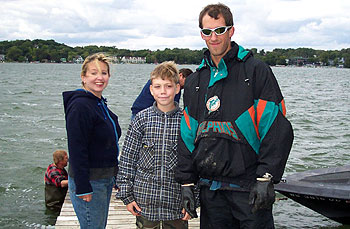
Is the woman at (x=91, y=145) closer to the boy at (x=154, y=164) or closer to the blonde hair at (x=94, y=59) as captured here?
the blonde hair at (x=94, y=59)

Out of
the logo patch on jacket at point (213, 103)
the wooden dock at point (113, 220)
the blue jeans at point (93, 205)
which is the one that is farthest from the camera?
the wooden dock at point (113, 220)

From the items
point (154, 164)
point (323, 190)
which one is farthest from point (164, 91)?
point (323, 190)

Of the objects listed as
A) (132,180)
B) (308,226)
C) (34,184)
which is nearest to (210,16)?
(132,180)

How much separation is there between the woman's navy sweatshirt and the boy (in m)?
0.14

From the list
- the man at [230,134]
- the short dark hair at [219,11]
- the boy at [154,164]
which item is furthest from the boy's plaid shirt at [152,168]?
the short dark hair at [219,11]

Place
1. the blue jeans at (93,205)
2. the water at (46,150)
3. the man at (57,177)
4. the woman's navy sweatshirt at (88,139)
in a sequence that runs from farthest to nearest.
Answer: the water at (46,150), the man at (57,177), the blue jeans at (93,205), the woman's navy sweatshirt at (88,139)

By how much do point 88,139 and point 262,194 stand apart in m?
1.34

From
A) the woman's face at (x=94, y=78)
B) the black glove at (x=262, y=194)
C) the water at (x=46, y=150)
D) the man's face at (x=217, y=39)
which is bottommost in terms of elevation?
the water at (x=46, y=150)

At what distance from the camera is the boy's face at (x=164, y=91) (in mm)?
3238

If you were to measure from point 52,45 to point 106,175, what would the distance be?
474ft

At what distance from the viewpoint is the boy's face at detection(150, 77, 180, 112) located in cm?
324

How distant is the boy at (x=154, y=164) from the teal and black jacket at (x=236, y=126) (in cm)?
18

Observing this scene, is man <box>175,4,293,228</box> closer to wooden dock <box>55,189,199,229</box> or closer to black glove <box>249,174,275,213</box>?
black glove <box>249,174,275,213</box>

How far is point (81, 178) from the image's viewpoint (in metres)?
3.06
